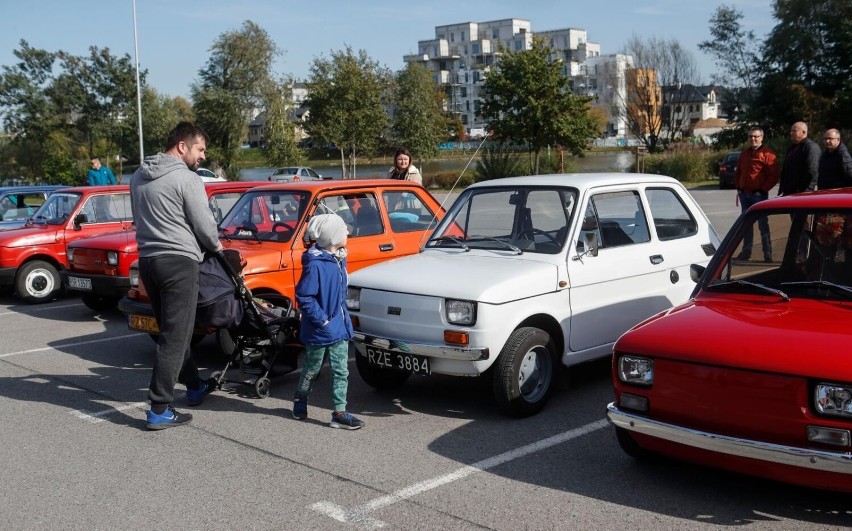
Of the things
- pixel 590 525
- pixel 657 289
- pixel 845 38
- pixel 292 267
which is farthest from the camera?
pixel 845 38

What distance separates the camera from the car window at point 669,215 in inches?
291

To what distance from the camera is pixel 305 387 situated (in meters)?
6.17

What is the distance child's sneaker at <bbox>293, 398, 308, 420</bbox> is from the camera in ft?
20.6

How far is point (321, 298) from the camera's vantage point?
5.85 m

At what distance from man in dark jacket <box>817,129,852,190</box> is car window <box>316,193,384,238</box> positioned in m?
5.60

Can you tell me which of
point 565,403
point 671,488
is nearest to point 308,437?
point 565,403

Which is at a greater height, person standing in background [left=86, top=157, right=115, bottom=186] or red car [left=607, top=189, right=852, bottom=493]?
person standing in background [left=86, top=157, right=115, bottom=186]

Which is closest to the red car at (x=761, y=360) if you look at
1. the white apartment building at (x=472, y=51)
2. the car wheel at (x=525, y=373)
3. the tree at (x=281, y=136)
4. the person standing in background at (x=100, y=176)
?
the car wheel at (x=525, y=373)

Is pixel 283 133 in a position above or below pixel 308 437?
above

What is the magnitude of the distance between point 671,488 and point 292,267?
473cm

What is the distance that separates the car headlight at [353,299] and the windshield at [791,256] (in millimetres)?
2600

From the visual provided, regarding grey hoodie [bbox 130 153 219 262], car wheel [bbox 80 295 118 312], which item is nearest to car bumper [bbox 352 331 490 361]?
grey hoodie [bbox 130 153 219 262]

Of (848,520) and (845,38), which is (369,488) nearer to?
(848,520)

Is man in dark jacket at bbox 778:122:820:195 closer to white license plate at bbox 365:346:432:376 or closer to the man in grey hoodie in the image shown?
white license plate at bbox 365:346:432:376
